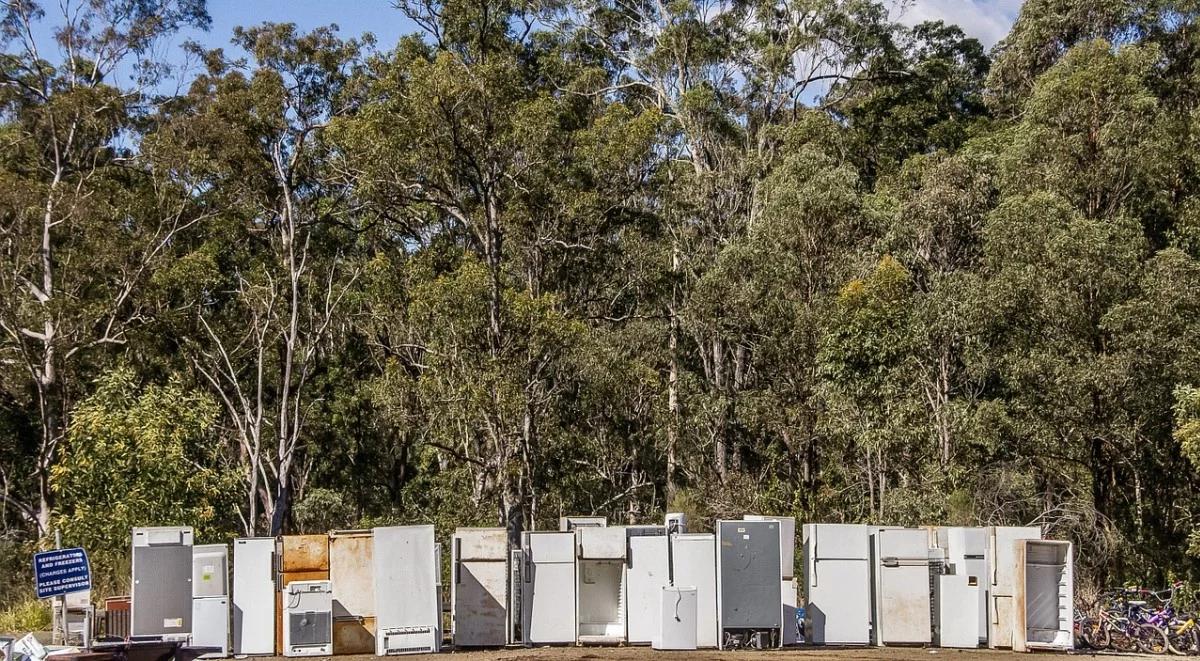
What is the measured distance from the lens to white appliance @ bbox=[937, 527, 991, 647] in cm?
1708

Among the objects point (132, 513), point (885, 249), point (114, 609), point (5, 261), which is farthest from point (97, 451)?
point (885, 249)

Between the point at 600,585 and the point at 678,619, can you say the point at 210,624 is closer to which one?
the point at 600,585

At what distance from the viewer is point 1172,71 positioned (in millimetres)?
36000

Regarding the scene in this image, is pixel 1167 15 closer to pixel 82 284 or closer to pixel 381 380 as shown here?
pixel 381 380

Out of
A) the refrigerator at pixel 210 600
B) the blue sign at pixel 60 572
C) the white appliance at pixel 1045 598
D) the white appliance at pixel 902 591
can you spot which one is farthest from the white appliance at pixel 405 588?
the white appliance at pixel 1045 598

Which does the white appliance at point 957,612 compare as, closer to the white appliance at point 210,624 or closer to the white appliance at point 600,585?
the white appliance at point 600,585

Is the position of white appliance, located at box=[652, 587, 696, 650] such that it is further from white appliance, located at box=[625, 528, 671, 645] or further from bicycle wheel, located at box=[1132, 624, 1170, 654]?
bicycle wheel, located at box=[1132, 624, 1170, 654]

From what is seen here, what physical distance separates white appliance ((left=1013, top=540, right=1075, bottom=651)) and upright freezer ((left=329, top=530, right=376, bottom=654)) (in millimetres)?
8628

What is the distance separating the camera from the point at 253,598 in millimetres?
15977

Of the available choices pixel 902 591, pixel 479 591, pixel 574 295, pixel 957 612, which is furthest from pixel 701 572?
pixel 574 295

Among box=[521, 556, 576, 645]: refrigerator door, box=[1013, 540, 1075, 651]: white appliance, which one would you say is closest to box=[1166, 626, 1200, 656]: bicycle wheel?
box=[1013, 540, 1075, 651]: white appliance

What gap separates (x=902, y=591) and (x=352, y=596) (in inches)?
292

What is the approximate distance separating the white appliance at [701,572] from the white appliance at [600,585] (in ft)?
2.72

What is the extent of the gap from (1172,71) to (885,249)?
39.1ft
